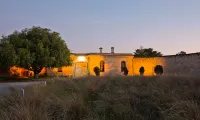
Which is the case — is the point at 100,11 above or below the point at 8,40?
above

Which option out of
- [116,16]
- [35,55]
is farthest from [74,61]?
[116,16]

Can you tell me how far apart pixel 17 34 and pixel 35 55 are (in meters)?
3.08

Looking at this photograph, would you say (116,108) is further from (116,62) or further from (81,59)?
(116,62)

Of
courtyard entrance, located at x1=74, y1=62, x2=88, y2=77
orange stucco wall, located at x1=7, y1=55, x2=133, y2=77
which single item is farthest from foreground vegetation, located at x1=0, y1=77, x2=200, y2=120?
courtyard entrance, located at x1=74, y1=62, x2=88, y2=77

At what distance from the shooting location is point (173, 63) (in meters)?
27.5

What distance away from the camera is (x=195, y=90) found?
287 inches

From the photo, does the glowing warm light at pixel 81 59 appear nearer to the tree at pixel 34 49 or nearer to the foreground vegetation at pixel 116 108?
the tree at pixel 34 49

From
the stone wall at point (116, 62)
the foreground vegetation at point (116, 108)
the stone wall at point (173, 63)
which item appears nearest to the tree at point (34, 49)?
the stone wall at point (116, 62)

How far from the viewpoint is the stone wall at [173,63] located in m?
24.4

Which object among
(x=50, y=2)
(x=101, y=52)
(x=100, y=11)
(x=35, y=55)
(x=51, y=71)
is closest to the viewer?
(x=50, y=2)

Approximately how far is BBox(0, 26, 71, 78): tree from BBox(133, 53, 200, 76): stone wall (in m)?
8.45

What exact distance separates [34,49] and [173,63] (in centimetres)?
1445

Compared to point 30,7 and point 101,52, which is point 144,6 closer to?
point 30,7

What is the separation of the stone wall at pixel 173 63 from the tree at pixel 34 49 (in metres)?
8.45
